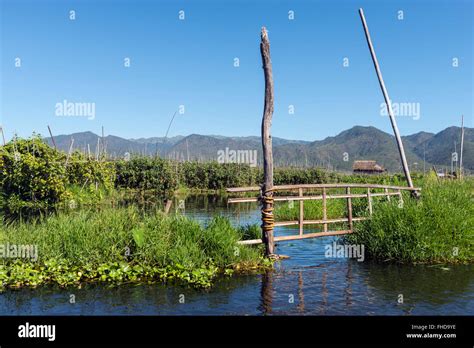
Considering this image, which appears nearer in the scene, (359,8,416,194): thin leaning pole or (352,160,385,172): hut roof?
(359,8,416,194): thin leaning pole

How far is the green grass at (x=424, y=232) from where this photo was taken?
12078 mm

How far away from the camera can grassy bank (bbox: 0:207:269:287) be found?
998 centimetres

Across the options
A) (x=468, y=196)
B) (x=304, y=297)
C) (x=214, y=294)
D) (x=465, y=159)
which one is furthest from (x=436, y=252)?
(x=465, y=159)

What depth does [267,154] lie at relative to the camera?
12055 mm

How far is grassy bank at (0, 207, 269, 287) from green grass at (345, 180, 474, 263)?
12.6 feet

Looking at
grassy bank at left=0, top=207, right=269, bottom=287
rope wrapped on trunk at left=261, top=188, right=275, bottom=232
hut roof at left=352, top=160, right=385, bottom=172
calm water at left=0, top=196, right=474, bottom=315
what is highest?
hut roof at left=352, top=160, right=385, bottom=172

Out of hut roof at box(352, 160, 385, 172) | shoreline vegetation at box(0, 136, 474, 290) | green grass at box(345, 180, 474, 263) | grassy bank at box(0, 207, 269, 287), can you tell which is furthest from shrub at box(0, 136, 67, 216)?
hut roof at box(352, 160, 385, 172)

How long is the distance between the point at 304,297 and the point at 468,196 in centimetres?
690

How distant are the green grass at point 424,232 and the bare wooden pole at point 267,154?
3.04m

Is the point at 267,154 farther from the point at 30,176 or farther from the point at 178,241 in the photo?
the point at 30,176

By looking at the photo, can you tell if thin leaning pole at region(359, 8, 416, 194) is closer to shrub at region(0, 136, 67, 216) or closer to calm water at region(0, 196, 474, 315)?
calm water at region(0, 196, 474, 315)

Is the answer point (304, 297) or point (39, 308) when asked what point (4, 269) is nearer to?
point (39, 308)

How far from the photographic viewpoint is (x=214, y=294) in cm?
934

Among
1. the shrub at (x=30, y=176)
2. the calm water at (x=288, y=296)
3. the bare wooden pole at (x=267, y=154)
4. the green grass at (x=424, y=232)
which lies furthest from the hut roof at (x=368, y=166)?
the bare wooden pole at (x=267, y=154)
